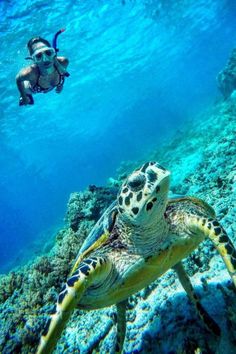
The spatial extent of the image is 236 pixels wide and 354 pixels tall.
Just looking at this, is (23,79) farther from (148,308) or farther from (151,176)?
(148,308)

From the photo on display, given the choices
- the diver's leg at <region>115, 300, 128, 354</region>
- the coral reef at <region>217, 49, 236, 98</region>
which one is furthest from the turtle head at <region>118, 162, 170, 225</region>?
the coral reef at <region>217, 49, 236, 98</region>

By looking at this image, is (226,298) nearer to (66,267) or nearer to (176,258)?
(176,258)

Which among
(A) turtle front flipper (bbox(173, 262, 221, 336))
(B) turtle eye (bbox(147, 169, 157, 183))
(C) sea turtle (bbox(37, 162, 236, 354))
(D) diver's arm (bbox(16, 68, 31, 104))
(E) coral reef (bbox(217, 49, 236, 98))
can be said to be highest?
(E) coral reef (bbox(217, 49, 236, 98))

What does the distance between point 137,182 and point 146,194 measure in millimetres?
120

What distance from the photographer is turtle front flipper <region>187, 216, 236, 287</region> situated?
1.92m

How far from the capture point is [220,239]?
201 cm

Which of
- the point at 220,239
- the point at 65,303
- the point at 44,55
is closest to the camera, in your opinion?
A: the point at 65,303

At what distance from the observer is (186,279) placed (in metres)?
2.75

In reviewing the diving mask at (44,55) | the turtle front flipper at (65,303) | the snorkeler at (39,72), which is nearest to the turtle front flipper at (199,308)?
the turtle front flipper at (65,303)

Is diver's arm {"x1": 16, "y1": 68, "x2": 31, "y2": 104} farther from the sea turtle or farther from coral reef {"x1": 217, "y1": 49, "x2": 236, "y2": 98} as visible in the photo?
coral reef {"x1": 217, "y1": 49, "x2": 236, "y2": 98}

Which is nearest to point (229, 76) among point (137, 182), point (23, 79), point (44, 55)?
point (44, 55)

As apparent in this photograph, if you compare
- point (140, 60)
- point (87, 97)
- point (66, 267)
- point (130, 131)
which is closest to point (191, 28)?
point (140, 60)

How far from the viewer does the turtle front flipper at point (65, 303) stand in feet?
5.66

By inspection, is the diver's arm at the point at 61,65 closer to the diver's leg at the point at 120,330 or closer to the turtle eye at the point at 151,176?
the turtle eye at the point at 151,176
